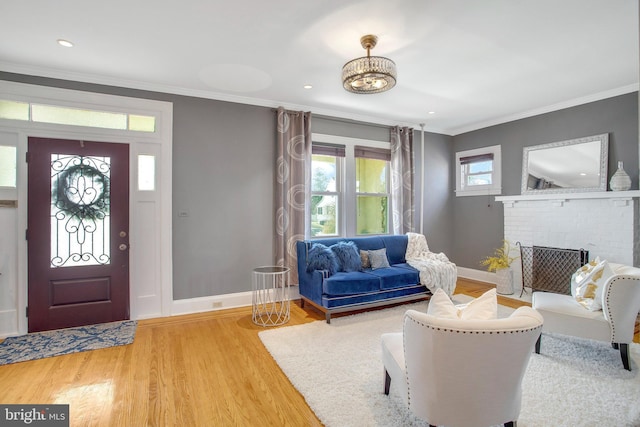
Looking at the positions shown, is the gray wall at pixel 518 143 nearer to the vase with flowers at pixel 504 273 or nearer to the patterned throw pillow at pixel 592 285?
the vase with flowers at pixel 504 273

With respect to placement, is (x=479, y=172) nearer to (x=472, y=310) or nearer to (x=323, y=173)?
(x=323, y=173)

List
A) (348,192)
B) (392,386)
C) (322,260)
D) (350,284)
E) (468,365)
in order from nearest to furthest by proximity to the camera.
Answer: (468,365) → (392,386) → (350,284) → (322,260) → (348,192)

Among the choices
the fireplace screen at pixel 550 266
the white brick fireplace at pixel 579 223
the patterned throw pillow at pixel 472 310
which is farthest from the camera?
the fireplace screen at pixel 550 266

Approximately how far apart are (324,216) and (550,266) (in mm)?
3434

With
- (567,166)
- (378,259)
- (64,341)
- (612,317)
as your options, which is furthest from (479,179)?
(64,341)

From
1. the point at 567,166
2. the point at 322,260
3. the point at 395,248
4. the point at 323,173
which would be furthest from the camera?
the point at 323,173

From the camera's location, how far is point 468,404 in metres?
1.48

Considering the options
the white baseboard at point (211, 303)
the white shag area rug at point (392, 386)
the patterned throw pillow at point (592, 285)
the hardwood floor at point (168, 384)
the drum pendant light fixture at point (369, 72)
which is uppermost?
the drum pendant light fixture at point (369, 72)

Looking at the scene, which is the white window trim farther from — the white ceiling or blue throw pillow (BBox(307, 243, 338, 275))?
blue throw pillow (BBox(307, 243, 338, 275))

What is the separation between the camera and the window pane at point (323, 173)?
15.8 feet

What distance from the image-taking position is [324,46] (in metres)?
2.84

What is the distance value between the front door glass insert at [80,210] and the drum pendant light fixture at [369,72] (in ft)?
9.62

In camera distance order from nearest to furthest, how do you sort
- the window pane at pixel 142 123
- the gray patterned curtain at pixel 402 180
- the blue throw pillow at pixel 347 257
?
the window pane at pixel 142 123
the blue throw pillow at pixel 347 257
the gray patterned curtain at pixel 402 180

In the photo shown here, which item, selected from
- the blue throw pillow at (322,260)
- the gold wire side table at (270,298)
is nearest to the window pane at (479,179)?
the blue throw pillow at (322,260)
